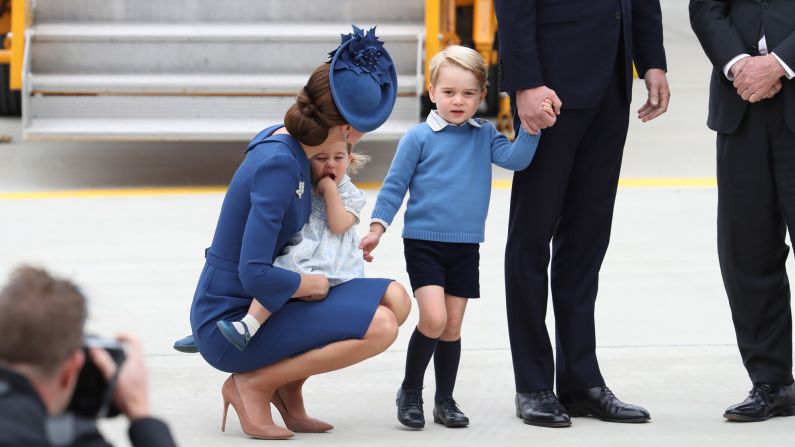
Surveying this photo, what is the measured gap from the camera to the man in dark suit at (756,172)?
4.12 metres

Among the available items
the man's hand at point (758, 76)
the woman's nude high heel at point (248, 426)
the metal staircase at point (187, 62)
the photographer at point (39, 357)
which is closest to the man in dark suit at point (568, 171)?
the man's hand at point (758, 76)

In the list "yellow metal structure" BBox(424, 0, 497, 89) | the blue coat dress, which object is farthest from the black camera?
"yellow metal structure" BBox(424, 0, 497, 89)

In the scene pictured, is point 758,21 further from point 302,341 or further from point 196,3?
point 196,3

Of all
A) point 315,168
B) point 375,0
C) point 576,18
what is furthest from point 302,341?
point 375,0

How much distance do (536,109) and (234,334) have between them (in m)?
1.04

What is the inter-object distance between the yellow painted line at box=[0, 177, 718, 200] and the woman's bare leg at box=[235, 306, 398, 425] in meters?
4.30

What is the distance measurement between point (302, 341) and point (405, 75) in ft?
15.3

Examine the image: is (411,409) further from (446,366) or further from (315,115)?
(315,115)

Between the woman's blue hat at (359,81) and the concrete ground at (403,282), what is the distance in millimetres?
869

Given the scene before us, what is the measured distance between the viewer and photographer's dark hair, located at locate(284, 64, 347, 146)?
12.7 feet

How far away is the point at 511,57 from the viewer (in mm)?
4008

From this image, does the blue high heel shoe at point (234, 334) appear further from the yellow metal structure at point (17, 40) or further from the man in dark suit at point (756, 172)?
the yellow metal structure at point (17, 40)

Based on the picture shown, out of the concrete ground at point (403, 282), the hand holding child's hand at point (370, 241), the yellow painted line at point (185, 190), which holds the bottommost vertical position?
the concrete ground at point (403, 282)

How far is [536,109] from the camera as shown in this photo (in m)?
3.99
